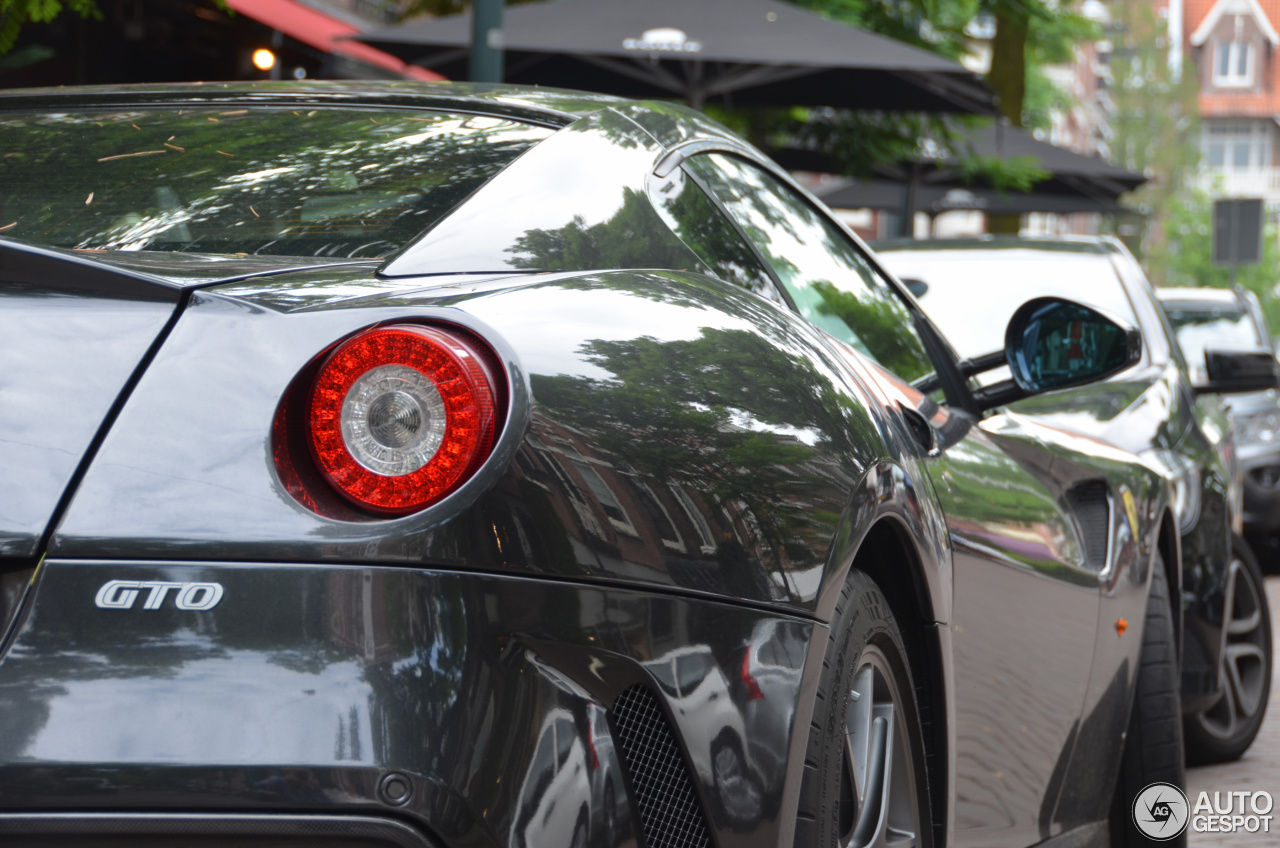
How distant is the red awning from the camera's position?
9828mm

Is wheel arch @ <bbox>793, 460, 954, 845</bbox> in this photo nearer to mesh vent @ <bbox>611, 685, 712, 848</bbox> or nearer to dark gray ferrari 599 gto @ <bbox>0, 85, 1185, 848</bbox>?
dark gray ferrari 599 gto @ <bbox>0, 85, 1185, 848</bbox>

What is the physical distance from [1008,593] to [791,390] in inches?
37.9

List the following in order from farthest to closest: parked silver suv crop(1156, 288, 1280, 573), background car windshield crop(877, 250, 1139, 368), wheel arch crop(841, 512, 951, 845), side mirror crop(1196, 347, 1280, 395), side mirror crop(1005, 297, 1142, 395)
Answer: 1. parked silver suv crop(1156, 288, 1280, 573)
2. side mirror crop(1196, 347, 1280, 395)
3. background car windshield crop(877, 250, 1139, 368)
4. side mirror crop(1005, 297, 1142, 395)
5. wheel arch crop(841, 512, 951, 845)

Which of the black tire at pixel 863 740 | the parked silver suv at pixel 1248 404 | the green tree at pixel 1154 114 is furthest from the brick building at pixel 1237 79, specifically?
the black tire at pixel 863 740

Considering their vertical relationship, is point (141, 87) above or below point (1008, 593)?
above

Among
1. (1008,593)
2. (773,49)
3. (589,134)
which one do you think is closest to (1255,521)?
(773,49)

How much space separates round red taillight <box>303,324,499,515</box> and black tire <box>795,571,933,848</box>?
21.8 inches

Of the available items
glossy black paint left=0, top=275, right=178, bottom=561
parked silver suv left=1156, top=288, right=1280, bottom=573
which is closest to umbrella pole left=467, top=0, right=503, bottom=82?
parked silver suv left=1156, top=288, right=1280, bottom=573

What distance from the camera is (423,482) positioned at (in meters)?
1.47

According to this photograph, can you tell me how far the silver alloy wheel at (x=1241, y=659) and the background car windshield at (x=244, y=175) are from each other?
355 cm

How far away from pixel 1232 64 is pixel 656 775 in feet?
342

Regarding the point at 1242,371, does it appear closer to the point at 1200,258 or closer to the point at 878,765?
the point at 878,765

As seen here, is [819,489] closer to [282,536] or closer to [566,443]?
[566,443]

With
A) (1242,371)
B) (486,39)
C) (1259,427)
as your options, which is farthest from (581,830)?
(1259,427)
